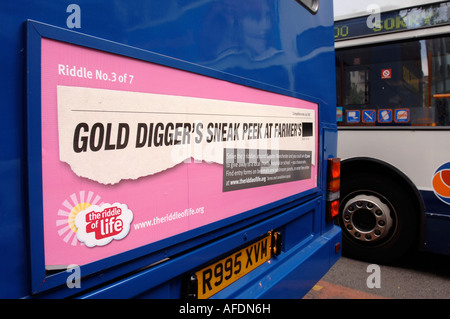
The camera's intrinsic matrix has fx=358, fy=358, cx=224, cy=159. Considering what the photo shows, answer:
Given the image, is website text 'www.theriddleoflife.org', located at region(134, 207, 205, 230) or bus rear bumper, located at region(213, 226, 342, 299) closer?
website text 'www.theriddleoflife.org', located at region(134, 207, 205, 230)

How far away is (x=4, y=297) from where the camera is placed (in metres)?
0.96

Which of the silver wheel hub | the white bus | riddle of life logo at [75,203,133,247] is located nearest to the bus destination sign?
the white bus

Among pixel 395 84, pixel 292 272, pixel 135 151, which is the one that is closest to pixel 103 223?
pixel 135 151

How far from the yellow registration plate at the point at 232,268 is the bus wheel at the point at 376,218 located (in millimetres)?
2246

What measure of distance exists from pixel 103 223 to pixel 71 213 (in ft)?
0.40

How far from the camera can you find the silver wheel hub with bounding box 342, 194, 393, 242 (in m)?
3.88

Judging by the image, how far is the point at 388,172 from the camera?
12.7 ft

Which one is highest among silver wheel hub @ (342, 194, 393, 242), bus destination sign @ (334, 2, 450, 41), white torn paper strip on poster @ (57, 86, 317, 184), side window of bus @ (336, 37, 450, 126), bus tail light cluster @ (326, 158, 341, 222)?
bus destination sign @ (334, 2, 450, 41)

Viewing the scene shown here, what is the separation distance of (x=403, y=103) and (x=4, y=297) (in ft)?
12.8

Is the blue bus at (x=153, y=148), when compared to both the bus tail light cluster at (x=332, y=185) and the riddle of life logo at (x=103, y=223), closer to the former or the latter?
the riddle of life logo at (x=103, y=223)

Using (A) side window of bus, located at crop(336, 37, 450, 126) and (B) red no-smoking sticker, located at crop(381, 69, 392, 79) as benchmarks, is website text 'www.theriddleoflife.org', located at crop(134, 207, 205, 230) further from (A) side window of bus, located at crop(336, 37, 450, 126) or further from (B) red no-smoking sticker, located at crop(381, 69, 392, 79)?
(B) red no-smoking sticker, located at crop(381, 69, 392, 79)

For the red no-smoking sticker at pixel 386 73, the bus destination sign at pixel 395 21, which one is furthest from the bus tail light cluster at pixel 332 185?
the bus destination sign at pixel 395 21
